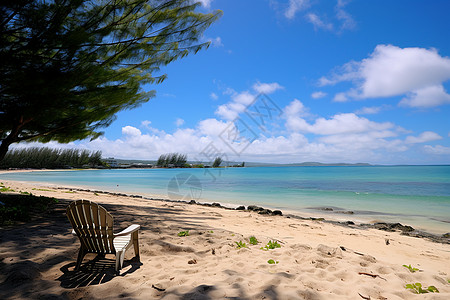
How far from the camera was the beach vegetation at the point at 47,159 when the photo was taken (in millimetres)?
46031

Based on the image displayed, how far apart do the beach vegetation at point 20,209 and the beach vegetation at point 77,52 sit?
1420 mm

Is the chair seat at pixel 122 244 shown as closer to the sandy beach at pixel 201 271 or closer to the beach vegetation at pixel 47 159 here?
the sandy beach at pixel 201 271

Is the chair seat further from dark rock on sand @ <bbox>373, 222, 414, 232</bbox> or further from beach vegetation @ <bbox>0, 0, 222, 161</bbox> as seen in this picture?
dark rock on sand @ <bbox>373, 222, 414, 232</bbox>

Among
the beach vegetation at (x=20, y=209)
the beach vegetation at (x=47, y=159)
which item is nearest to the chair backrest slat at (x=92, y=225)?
the beach vegetation at (x=20, y=209)

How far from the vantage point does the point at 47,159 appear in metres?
50.8

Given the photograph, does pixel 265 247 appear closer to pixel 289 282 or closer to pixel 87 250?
pixel 289 282

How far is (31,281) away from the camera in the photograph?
93.8 inches

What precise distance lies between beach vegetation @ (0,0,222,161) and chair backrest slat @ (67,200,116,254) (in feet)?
10.3

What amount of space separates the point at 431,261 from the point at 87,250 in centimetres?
507

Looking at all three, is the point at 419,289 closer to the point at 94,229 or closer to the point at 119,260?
the point at 119,260

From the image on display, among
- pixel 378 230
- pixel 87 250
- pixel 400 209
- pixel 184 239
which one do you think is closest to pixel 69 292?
pixel 87 250

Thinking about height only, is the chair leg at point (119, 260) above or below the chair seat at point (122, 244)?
below

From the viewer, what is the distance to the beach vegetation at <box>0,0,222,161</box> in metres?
4.55

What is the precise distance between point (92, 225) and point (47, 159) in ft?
194
